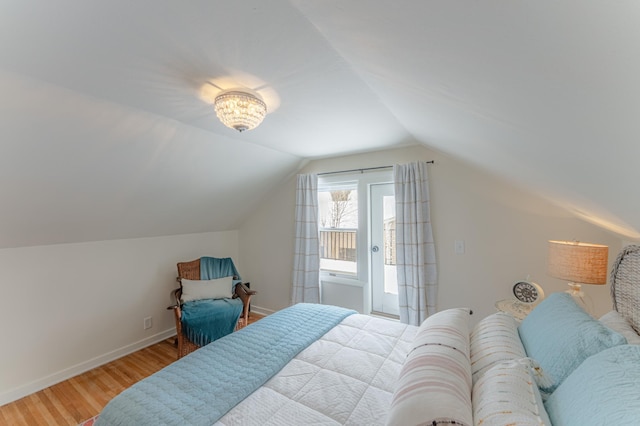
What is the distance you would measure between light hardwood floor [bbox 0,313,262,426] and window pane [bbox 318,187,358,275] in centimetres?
213

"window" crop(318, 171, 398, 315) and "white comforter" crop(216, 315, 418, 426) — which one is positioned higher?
"window" crop(318, 171, 398, 315)

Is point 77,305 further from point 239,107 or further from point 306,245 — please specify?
point 239,107

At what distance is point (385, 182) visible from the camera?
10.2 feet

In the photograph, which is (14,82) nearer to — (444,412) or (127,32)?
(127,32)

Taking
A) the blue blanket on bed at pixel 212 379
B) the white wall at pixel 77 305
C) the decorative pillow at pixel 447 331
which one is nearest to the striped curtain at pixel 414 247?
the decorative pillow at pixel 447 331

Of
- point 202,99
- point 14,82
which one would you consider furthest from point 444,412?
point 14,82

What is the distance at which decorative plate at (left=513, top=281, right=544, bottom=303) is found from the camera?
208 cm

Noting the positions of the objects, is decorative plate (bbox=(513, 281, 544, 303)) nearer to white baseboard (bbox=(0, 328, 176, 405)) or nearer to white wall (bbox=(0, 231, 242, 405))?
white wall (bbox=(0, 231, 242, 405))

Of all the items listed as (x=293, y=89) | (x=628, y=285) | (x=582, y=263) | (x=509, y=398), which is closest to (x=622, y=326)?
(x=628, y=285)

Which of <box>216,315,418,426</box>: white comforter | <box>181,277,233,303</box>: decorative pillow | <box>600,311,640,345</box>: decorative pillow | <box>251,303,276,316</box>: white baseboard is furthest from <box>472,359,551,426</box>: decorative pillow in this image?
<box>251,303,276,316</box>: white baseboard

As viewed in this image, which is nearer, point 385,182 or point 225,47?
point 225,47

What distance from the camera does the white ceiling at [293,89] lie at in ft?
1.85

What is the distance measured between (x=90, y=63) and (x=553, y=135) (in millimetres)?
2022

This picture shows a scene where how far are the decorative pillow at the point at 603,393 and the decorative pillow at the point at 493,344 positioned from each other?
0.25 metres
